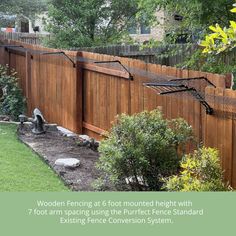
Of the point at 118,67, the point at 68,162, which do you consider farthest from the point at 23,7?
the point at 68,162

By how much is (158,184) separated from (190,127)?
778 mm

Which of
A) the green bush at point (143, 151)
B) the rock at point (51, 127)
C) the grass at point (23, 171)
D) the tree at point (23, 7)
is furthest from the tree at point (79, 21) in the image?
the green bush at point (143, 151)

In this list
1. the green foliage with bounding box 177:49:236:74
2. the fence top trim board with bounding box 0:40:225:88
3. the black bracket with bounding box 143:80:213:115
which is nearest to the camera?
the black bracket with bounding box 143:80:213:115

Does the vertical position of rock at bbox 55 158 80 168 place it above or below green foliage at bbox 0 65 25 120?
below

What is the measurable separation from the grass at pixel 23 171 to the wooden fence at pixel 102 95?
1.44 meters

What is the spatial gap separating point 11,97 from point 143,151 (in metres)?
7.07

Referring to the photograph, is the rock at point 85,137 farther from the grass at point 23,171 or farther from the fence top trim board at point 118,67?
the fence top trim board at point 118,67

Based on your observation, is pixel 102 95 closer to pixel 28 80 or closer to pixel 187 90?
pixel 187 90

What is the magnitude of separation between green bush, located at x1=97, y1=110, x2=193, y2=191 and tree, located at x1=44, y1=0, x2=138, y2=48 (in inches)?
359

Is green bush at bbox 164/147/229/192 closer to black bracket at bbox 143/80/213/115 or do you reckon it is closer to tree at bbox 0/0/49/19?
black bracket at bbox 143/80/213/115

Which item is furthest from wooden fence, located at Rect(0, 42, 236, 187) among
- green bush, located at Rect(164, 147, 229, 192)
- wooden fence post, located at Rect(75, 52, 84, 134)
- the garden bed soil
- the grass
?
the grass

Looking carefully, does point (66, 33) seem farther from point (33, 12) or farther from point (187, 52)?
point (33, 12)

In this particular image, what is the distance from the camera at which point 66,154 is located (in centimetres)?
871

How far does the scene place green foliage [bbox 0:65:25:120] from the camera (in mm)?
12445
